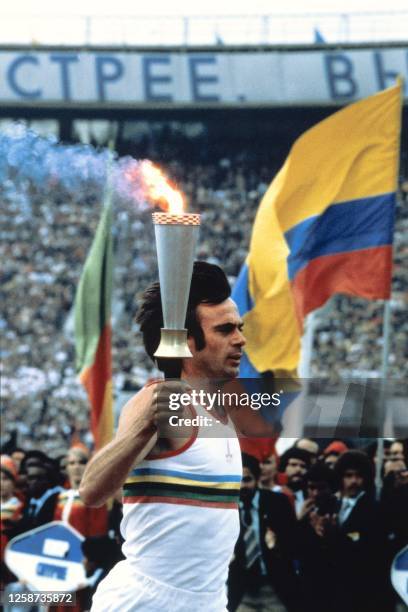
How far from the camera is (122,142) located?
2845cm

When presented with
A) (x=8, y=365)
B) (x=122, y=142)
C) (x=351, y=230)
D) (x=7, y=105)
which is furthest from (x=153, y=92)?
(x=351, y=230)

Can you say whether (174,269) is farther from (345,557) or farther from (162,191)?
(345,557)

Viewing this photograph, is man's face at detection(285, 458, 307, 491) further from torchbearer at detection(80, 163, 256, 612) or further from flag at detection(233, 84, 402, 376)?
torchbearer at detection(80, 163, 256, 612)

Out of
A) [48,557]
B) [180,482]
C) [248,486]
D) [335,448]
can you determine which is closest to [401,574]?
[248,486]

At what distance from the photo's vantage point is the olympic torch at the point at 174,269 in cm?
309

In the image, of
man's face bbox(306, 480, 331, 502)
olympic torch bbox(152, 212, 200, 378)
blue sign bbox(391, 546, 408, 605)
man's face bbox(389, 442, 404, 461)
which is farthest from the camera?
man's face bbox(389, 442, 404, 461)

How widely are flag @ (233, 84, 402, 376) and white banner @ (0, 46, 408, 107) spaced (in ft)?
61.8

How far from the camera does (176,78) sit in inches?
1135

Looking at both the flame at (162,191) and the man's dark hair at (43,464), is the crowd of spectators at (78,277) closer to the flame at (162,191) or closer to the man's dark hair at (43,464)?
the man's dark hair at (43,464)

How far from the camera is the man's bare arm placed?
3.34 m

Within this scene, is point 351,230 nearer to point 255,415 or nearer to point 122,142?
point 255,415

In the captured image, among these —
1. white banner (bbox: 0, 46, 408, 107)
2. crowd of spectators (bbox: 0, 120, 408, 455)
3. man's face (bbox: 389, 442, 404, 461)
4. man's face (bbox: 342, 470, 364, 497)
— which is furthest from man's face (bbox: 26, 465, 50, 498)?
white banner (bbox: 0, 46, 408, 107)

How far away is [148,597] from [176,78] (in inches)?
1015

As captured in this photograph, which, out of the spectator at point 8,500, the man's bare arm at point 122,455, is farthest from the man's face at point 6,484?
the man's bare arm at point 122,455
